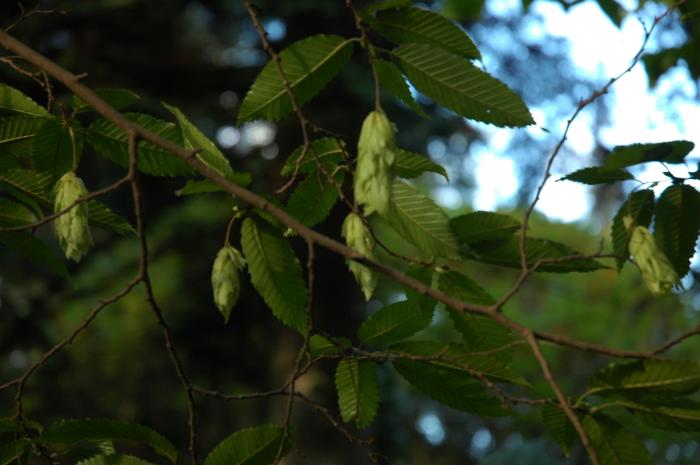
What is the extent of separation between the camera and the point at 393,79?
0.99 m

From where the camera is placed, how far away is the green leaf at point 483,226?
3.09 feet

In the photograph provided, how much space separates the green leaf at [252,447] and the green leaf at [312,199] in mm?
229

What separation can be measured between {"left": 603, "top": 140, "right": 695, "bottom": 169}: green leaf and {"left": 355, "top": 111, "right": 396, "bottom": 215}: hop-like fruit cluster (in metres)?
0.27


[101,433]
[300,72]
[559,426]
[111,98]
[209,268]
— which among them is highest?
[300,72]

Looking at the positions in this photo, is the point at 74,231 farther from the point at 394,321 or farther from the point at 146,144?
the point at 394,321

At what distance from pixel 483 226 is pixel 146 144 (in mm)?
390

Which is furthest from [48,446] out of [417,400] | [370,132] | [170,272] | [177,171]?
[417,400]

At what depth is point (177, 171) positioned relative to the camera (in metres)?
1.04

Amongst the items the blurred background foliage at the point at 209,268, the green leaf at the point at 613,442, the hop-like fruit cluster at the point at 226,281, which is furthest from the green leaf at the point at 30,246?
the blurred background foliage at the point at 209,268

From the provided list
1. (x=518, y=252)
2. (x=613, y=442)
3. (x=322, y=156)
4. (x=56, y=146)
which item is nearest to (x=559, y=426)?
(x=613, y=442)

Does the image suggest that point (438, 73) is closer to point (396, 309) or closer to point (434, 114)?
point (396, 309)

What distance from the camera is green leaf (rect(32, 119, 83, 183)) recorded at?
1061 mm

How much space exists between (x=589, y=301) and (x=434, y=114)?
9.32 feet

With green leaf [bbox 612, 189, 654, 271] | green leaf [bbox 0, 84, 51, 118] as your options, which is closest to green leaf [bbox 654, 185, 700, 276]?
green leaf [bbox 612, 189, 654, 271]
